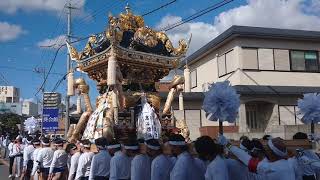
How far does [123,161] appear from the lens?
280 inches

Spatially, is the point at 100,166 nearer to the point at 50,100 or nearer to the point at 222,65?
the point at 50,100

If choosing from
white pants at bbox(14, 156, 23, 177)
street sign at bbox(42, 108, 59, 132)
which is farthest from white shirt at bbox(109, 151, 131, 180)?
street sign at bbox(42, 108, 59, 132)

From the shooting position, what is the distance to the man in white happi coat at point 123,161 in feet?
23.2

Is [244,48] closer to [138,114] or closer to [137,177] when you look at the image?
[138,114]

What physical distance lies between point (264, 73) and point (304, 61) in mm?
2851

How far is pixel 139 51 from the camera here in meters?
11.0

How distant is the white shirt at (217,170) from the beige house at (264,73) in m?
16.4

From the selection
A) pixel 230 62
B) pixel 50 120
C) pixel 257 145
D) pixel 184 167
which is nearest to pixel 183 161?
pixel 184 167

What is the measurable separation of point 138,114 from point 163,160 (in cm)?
487

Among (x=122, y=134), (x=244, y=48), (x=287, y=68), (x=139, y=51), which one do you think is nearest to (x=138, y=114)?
(x=122, y=134)

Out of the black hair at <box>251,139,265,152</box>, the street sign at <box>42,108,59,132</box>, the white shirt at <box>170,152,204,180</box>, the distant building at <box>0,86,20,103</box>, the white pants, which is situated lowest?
the white pants

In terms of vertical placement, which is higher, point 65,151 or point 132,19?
point 132,19

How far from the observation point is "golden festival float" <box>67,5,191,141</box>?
33.4ft

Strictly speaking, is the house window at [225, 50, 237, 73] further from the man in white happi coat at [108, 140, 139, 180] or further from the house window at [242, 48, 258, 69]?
the man in white happi coat at [108, 140, 139, 180]
